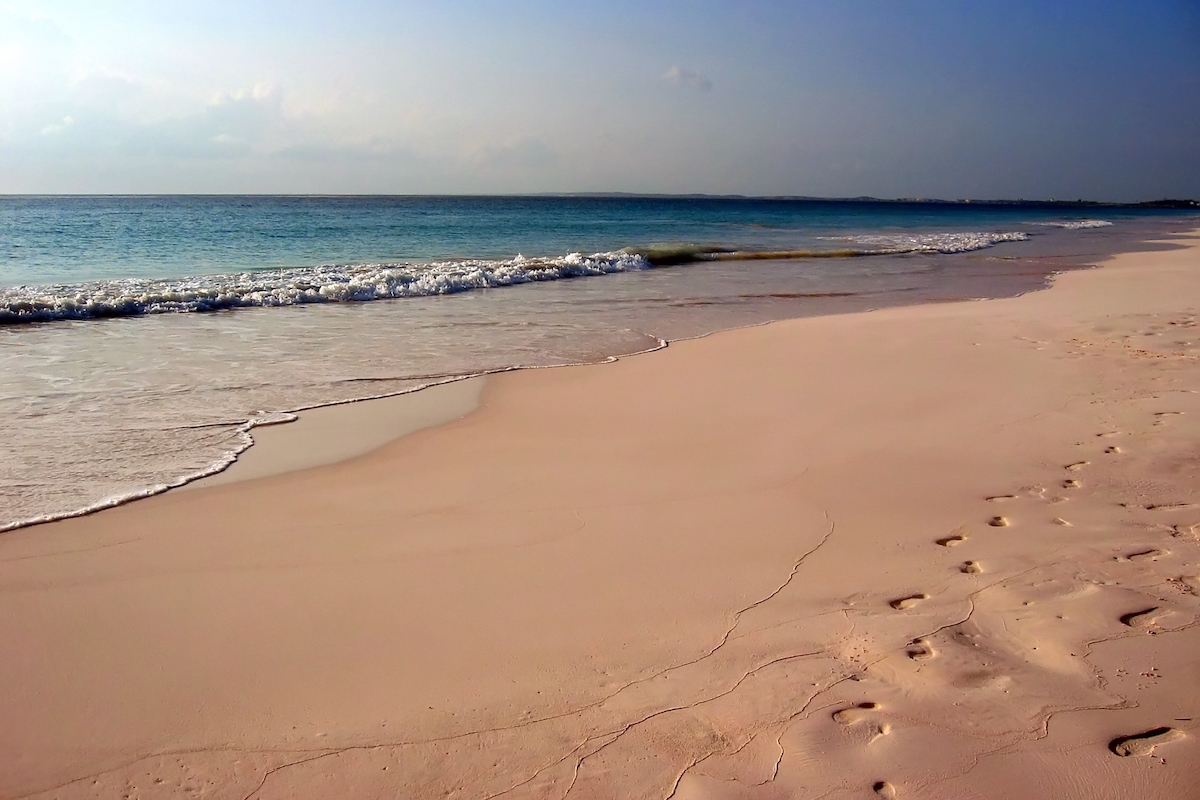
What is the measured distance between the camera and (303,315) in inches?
509

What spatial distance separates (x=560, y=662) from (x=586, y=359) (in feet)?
20.4

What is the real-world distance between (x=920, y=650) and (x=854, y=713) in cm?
52

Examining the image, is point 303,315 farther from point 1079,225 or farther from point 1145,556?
point 1079,225

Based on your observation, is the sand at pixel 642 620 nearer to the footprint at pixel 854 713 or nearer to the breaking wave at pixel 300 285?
the footprint at pixel 854 713

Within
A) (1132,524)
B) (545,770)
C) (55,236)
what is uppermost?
(55,236)

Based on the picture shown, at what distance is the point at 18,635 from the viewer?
3.34m

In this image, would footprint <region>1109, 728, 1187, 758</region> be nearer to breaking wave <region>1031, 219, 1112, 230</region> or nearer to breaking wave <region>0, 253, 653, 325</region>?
breaking wave <region>0, 253, 653, 325</region>

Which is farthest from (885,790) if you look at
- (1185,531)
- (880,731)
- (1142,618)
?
→ (1185,531)

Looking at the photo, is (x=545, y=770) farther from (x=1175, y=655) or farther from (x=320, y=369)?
(x=320, y=369)

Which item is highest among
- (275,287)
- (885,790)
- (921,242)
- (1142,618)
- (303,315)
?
(921,242)

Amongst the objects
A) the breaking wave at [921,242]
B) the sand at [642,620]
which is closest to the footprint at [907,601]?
the sand at [642,620]

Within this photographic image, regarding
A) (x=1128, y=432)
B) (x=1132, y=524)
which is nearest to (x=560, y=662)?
(x=1132, y=524)

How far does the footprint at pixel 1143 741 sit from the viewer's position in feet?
8.03

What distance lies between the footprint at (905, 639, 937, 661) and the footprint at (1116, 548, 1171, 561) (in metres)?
1.41
